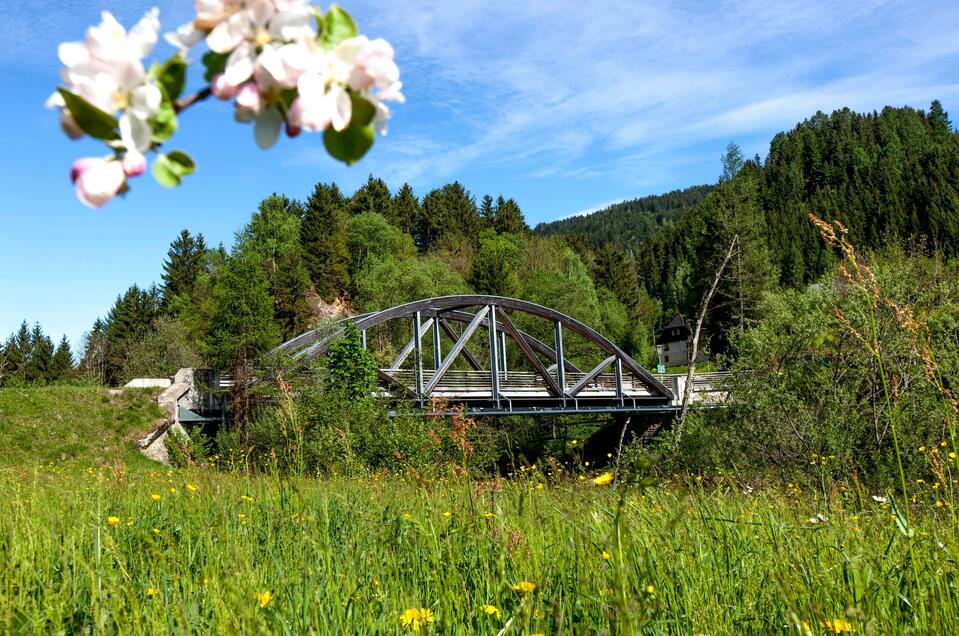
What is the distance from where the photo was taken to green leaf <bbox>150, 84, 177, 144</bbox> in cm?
76

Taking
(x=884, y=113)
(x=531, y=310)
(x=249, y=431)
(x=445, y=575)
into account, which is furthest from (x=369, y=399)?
(x=884, y=113)

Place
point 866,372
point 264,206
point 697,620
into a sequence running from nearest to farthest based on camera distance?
point 697,620 < point 866,372 < point 264,206

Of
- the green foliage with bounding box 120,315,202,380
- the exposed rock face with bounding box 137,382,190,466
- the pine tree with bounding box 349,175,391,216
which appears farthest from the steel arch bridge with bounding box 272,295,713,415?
the pine tree with bounding box 349,175,391,216

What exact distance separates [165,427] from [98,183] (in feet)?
87.8

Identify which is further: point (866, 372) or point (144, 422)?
point (144, 422)

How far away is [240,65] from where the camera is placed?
76 centimetres

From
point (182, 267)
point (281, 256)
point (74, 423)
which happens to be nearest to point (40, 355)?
point (182, 267)

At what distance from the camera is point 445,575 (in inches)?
113

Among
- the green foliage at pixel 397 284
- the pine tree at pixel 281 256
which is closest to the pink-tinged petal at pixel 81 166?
the green foliage at pixel 397 284

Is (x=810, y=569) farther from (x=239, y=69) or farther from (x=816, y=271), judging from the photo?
(x=816, y=271)

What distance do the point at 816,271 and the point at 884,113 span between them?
48330 mm

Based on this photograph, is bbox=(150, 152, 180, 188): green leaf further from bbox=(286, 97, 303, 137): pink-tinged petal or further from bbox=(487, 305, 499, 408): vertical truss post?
bbox=(487, 305, 499, 408): vertical truss post

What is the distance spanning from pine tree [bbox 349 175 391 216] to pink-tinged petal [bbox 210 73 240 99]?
201 feet

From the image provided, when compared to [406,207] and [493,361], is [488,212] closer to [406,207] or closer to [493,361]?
[406,207]
